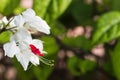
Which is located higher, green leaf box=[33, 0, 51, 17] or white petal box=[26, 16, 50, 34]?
white petal box=[26, 16, 50, 34]

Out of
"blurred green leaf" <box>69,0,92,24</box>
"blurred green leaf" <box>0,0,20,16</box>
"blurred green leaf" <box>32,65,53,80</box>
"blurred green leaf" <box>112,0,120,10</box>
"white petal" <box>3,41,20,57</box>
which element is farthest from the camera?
"blurred green leaf" <box>69,0,92,24</box>

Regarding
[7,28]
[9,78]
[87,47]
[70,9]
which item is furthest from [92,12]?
[7,28]

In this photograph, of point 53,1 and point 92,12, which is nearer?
point 53,1

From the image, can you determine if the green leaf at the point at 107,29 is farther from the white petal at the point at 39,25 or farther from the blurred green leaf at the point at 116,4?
the white petal at the point at 39,25

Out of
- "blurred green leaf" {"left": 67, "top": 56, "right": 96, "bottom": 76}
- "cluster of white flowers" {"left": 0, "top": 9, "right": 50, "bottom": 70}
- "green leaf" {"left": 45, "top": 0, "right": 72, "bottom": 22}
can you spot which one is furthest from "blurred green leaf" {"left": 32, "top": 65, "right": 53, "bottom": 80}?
"cluster of white flowers" {"left": 0, "top": 9, "right": 50, "bottom": 70}

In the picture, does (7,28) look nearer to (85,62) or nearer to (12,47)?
(12,47)

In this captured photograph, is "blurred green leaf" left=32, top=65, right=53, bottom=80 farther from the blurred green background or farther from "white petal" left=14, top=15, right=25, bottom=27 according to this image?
"white petal" left=14, top=15, right=25, bottom=27

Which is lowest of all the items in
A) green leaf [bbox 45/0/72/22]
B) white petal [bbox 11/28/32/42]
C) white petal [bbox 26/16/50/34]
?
green leaf [bbox 45/0/72/22]

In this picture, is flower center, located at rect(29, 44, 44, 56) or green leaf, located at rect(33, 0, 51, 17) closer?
flower center, located at rect(29, 44, 44, 56)
